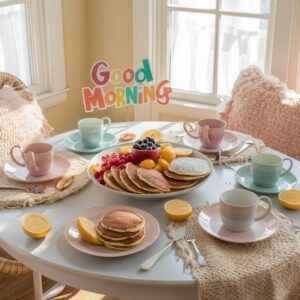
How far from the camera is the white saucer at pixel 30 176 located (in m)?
1.76

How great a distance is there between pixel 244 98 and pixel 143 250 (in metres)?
1.26

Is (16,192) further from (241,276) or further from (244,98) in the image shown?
(244,98)

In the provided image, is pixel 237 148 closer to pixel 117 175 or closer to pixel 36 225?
pixel 117 175

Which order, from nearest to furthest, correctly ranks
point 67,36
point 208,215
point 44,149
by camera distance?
point 208,215 < point 44,149 < point 67,36

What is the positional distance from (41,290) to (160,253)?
109 centimetres

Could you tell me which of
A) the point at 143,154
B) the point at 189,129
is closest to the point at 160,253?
the point at 143,154

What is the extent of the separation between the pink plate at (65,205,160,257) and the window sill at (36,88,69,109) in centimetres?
151

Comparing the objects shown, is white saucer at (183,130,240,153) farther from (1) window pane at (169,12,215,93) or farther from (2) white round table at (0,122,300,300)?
(1) window pane at (169,12,215,93)

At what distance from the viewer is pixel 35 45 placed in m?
2.92

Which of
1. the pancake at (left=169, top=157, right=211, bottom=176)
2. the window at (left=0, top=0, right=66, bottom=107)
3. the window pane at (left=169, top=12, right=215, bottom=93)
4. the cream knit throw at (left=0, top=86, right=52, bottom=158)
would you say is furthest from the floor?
the window pane at (left=169, top=12, right=215, bottom=93)

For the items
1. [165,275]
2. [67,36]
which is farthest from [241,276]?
[67,36]

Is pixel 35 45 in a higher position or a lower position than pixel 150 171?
higher

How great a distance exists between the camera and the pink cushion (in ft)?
7.73

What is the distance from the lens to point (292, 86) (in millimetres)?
2656
